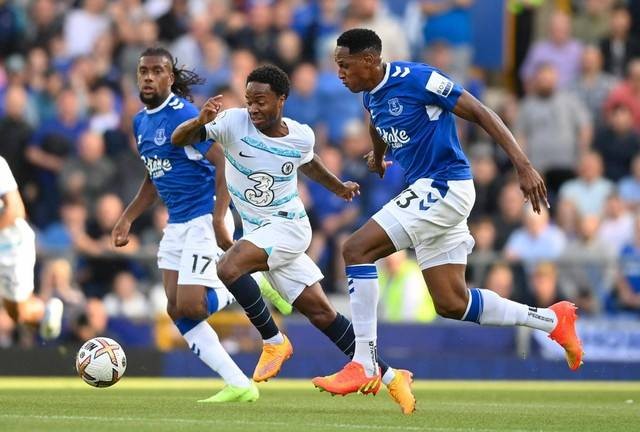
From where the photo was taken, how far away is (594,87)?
20.7 m

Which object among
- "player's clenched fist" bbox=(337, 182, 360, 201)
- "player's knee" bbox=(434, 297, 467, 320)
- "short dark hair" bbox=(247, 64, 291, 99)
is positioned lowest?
"player's knee" bbox=(434, 297, 467, 320)

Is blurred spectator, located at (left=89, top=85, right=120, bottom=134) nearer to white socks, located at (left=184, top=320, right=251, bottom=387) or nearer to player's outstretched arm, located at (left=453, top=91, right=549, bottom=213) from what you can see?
white socks, located at (left=184, top=320, right=251, bottom=387)

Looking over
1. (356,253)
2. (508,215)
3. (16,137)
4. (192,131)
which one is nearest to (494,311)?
(356,253)

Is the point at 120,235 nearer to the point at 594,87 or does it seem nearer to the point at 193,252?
the point at 193,252

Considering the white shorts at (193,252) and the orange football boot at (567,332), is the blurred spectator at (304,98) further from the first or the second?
the orange football boot at (567,332)

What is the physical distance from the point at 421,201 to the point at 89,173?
903 centimetres

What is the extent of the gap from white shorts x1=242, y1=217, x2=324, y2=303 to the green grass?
90cm

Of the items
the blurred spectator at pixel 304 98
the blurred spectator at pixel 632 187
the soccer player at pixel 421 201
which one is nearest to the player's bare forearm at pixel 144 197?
the soccer player at pixel 421 201

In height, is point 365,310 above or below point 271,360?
above

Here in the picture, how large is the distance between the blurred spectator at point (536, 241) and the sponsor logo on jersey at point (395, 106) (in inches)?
302

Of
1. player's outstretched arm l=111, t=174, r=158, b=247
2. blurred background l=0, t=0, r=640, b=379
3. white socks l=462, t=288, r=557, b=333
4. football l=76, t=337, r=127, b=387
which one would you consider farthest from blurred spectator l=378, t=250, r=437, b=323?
white socks l=462, t=288, r=557, b=333

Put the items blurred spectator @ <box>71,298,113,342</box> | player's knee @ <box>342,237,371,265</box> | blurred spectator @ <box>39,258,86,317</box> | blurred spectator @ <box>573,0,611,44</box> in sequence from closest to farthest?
player's knee @ <box>342,237,371,265</box> < blurred spectator @ <box>71,298,113,342</box> < blurred spectator @ <box>39,258,86,317</box> < blurred spectator @ <box>573,0,611,44</box>

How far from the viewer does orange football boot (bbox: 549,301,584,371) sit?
36.2ft

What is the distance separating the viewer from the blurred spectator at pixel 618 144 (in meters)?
19.6
